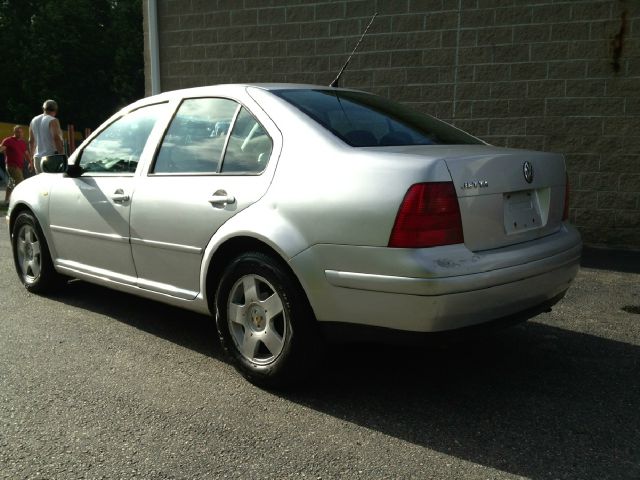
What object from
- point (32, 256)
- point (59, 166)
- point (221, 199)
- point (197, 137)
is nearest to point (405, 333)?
point (221, 199)

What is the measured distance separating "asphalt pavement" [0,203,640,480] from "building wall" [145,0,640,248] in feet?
10.4

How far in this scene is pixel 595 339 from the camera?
13.5 feet

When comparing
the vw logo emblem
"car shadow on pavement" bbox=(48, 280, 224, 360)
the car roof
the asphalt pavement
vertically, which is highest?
the car roof

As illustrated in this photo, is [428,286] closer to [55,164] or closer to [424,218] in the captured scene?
[424,218]

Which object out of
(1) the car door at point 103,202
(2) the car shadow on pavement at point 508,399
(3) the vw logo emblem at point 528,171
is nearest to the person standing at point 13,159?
(1) the car door at point 103,202

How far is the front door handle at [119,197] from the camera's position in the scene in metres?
4.02

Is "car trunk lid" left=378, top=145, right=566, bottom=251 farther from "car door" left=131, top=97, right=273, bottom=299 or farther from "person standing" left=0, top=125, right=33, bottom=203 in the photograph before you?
"person standing" left=0, top=125, right=33, bottom=203

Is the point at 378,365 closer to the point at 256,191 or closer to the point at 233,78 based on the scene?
the point at 256,191

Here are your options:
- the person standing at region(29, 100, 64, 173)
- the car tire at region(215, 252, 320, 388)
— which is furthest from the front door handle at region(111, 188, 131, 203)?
the person standing at region(29, 100, 64, 173)

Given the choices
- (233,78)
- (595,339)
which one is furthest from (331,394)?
(233,78)

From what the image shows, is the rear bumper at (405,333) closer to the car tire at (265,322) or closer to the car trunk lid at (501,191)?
the car tire at (265,322)

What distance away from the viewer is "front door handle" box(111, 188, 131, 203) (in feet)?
13.2

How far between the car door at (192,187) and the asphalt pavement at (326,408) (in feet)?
1.84

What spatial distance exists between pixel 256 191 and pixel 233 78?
20.4ft
